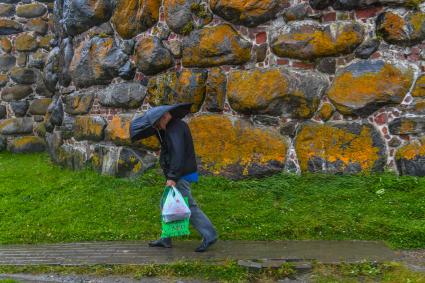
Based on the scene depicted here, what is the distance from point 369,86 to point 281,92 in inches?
40.0

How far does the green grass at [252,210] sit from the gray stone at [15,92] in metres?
5.02

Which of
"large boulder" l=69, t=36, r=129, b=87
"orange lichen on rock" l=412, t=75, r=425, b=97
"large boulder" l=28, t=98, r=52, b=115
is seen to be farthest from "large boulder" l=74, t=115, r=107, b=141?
"orange lichen on rock" l=412, t=75, r=425, b=97

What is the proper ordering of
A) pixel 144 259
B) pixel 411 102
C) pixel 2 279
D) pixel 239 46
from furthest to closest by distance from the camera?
pixel 239 46, pixel 411 102, pixel 144 259, pixel 2 279

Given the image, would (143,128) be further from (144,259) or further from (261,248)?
(261,248)

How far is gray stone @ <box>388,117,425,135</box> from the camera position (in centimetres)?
569

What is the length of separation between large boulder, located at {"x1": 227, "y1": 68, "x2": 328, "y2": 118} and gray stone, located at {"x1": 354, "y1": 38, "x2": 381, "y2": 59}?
0.50 metres

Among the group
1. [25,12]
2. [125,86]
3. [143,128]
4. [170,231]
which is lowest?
[170,231]

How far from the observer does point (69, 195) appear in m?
6.67

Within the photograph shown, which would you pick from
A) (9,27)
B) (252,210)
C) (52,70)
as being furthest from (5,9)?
(252,210)

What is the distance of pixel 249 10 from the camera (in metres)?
6.25

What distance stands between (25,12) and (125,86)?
5161 mm

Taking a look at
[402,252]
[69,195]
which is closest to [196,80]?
[69,195]

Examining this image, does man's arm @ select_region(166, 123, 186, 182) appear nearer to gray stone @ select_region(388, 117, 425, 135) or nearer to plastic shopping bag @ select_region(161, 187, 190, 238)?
plastic shopping bag @ select_region(161, 187, 190, 238)

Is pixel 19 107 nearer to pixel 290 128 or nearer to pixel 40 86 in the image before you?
pixel 40 86
